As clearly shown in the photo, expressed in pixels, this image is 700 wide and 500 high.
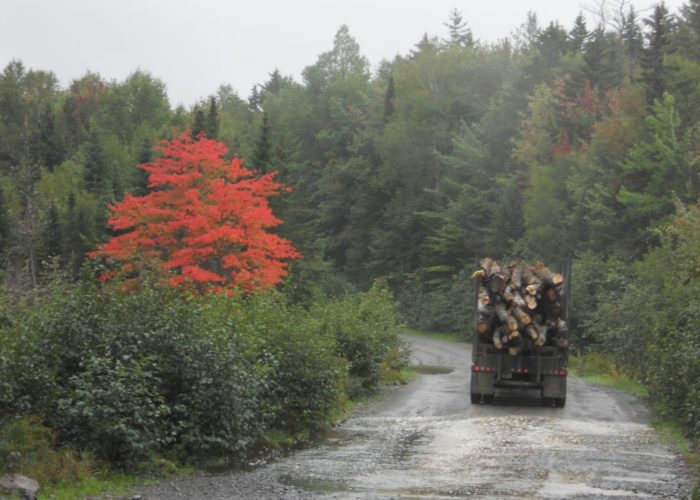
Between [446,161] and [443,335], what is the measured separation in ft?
49.4

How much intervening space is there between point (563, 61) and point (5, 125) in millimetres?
55125

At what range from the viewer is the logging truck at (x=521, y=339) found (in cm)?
2238

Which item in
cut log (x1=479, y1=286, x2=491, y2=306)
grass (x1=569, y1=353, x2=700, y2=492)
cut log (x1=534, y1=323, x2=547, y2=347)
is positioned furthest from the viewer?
cut log (x1=479, y1=286, x2=491, y2=306)

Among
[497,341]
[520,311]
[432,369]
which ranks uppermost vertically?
[520,311]

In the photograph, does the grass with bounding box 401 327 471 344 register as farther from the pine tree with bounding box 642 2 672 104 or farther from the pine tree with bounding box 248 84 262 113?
the pine tree with bounding box 248 84 262 113

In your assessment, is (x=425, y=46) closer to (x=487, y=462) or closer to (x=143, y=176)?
(x=143, y=176)

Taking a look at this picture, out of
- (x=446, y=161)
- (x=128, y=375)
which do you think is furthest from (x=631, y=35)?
(x=128, y=375)

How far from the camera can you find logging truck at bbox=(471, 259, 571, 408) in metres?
22.4

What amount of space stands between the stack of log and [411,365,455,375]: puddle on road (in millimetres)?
12504

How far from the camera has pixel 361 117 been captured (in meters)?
89.8

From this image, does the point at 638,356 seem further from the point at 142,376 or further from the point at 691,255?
the point at 142,376

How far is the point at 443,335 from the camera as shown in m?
62.0

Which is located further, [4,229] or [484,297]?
[4,229]

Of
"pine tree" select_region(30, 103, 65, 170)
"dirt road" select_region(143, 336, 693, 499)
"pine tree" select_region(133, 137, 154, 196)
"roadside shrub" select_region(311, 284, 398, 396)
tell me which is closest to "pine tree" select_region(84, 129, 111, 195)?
"pine tree" select_region(30, 103, 65, 170)
